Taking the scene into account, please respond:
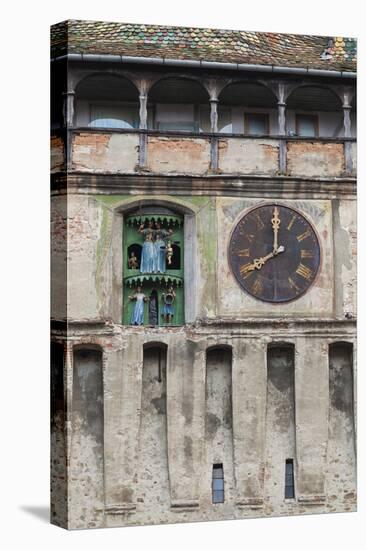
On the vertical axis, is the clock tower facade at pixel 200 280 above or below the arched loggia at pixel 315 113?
below

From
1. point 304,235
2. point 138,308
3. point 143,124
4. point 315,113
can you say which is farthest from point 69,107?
point 304,235

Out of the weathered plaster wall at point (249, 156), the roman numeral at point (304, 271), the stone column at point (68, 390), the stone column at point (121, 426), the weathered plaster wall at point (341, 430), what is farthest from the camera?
the weathered plaster wall at point (341, 430)

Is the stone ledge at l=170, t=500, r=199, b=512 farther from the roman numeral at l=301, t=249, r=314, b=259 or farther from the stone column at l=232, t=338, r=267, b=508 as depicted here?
the roman numeral at l=301, t=249, r=314, b=259

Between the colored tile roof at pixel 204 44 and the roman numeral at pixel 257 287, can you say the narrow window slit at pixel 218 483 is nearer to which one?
the roman numeral at pixel 257 287

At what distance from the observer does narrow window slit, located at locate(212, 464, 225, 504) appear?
23.9m

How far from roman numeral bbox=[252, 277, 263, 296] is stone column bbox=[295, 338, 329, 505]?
32.8 inches

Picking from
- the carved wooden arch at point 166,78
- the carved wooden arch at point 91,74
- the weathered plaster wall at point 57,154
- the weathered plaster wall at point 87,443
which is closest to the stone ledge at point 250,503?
the weathered plaster wall at point 87,443

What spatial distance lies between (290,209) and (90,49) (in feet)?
11.1

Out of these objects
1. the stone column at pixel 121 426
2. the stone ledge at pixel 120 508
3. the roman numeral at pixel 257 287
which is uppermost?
the roman numeral at pixel 257 287

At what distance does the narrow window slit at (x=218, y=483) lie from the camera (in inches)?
940

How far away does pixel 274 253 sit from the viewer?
24141 mm

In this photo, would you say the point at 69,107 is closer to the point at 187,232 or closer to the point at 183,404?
the point at 187,232

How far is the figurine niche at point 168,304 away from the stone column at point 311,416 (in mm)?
1727

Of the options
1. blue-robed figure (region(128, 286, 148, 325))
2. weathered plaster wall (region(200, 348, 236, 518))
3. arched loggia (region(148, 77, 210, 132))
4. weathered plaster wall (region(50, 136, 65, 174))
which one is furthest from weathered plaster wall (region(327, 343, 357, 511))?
weathered plaster wall (region(50, 136, 65, 174))
